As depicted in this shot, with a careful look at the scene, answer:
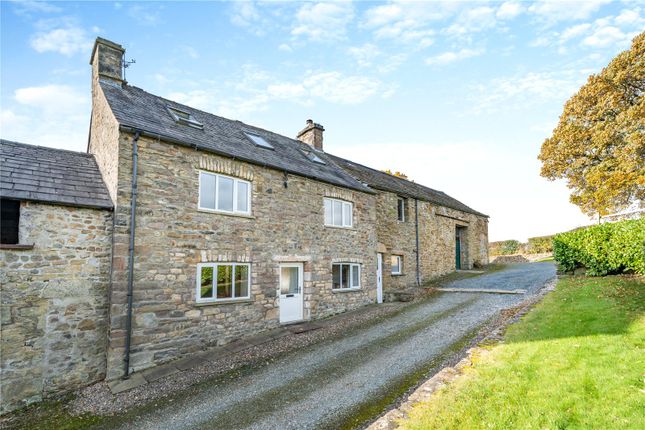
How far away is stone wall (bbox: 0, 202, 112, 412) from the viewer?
6996 millimetres

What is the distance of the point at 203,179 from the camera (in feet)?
31.7

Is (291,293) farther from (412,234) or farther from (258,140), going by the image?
(412,234)

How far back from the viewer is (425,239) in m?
19.6

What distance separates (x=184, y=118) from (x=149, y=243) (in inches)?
209

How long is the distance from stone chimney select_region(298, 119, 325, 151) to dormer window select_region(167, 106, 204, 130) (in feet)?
24.6

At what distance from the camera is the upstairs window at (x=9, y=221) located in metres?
7.35

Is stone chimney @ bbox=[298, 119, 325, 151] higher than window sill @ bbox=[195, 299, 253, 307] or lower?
higher

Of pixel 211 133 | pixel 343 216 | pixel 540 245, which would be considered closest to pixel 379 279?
pixel 343 216

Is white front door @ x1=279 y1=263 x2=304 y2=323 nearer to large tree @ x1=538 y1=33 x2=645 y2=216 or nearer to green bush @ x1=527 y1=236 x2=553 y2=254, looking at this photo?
large tree @ x1=538 y1=33 x2=645 y2=216

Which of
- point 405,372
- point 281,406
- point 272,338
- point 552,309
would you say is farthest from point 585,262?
point 281,406

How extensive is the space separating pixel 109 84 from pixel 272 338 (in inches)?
387

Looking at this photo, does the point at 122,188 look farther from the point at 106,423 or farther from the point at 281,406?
the point at 281,406

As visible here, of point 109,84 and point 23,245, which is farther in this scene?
point 109,84

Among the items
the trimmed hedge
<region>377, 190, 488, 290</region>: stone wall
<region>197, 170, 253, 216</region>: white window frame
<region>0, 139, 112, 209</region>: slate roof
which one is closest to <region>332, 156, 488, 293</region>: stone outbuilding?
<region>377, 190, 488, 290</region>: stone wall
